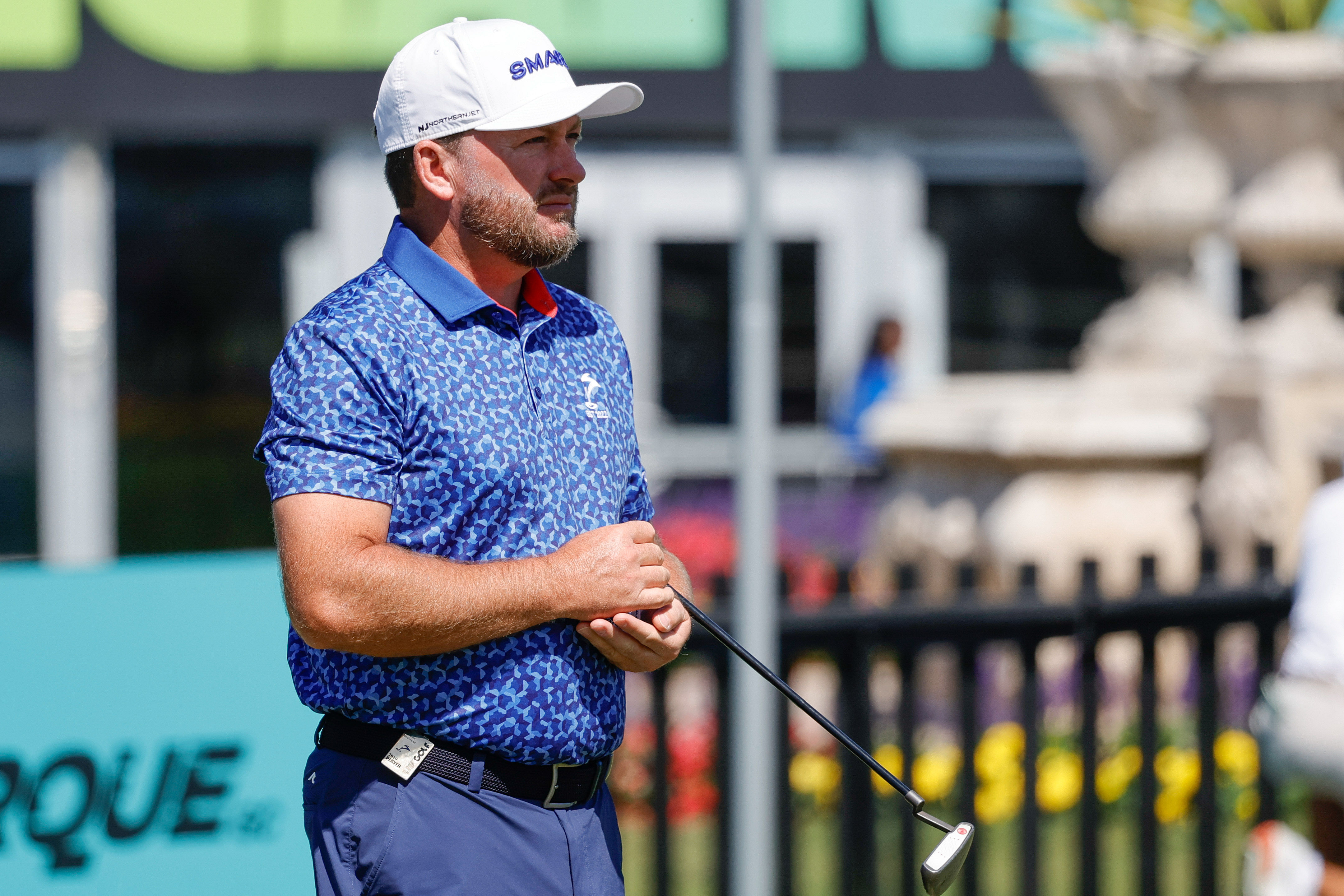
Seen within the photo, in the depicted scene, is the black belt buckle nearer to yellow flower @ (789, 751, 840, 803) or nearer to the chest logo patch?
the chest logo patch

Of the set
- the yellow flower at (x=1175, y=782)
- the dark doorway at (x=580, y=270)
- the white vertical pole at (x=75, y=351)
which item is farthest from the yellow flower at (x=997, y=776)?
the white vertical pole at (x=75, y=351)

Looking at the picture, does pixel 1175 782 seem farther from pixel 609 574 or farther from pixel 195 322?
pixel 195 322

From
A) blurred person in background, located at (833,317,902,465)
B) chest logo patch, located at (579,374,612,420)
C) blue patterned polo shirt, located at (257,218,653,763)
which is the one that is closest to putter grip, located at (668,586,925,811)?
blue patterned polo shirt, located at (257,218,653,763)

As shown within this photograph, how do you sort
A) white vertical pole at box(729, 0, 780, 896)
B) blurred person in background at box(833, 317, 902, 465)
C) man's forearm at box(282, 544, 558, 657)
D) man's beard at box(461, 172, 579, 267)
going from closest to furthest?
man's forearm at box(282, 544, 558, 657) < man's beard at box(461, 172, 579, 267) < white vertical pole at box(729, 0, 780, 896) < blurred person in background at box(833, 317, 902, 465)

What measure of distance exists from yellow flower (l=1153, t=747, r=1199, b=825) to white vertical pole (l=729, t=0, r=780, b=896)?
6.71 ft

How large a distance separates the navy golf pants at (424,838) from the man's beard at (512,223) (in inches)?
26.8

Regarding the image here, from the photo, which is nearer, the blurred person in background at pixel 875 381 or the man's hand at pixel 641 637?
the man's hand at pixel 641 637

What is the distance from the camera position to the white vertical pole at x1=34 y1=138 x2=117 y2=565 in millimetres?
10438

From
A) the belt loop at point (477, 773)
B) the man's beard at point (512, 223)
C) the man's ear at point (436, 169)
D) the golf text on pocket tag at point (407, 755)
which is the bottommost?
the belt loop at point (477, 773)

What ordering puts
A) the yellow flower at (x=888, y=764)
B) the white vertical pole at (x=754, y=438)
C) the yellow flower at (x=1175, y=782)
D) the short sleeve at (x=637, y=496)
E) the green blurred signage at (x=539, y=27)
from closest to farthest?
the short sleeve at (x=637, y=496) → the white vertical pole at (x=754, y=438) → the yellow flower at (x=888, y=764) → the yellow flower at (x=1175, y=782) → the green blurred signage at (x=539, y=27)

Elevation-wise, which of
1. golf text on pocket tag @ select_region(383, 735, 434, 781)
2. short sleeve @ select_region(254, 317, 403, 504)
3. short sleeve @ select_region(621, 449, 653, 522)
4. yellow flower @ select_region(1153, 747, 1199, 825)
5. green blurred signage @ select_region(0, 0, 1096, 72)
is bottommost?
yellow flower @ select_region(1153, 747, 1199, 825)

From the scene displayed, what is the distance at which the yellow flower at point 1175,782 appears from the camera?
4629 millimetres

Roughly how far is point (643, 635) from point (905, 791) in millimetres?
462

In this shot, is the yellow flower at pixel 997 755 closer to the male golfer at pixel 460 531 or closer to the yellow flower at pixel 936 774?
the yellow flower at pixel 936 774
